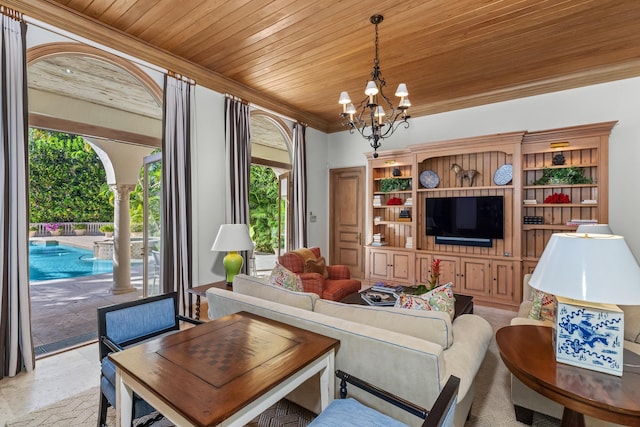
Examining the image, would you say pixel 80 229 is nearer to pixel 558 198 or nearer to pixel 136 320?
pixel 136 320

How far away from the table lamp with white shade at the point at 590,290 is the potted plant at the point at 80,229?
971cm

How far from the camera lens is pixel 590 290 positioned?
131cm

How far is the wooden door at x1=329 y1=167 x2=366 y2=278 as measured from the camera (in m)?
6.26

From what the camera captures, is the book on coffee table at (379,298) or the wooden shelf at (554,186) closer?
the book on coffee table at (379,298)

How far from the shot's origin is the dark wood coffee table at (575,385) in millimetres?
1209

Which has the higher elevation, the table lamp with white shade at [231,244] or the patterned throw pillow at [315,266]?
the table lamp with white shade at [231,244]

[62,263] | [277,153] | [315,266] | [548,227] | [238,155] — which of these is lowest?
[62,263]

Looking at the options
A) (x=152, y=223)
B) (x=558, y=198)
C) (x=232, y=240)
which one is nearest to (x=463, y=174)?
(x=558, y=198)

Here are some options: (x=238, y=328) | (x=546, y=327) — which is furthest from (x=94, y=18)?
(x=546, y=327)

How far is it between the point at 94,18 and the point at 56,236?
278 inches

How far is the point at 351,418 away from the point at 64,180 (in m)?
7.80

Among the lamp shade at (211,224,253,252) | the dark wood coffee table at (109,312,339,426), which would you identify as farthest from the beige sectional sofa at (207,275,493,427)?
the lamp shade at (211,224,253,252)

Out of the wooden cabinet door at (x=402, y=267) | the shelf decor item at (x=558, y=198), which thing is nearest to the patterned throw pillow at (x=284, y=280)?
the wooden cabinet door at (x=402, y=267)

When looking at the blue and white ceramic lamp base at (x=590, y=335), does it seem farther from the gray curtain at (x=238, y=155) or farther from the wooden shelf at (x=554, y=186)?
the gray curtain at (x=238, y=155)
